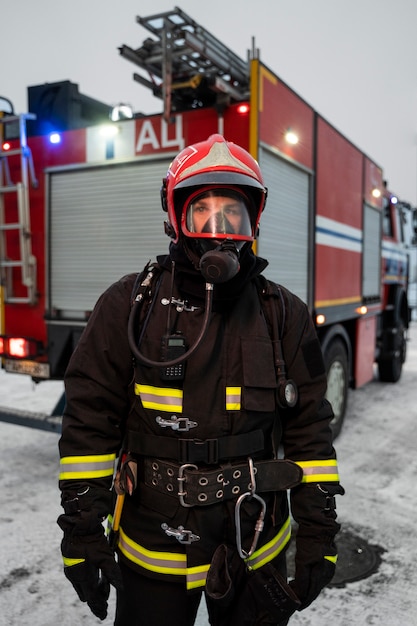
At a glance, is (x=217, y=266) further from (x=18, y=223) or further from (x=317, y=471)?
(x=18, y=223)

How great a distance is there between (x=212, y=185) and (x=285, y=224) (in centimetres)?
261

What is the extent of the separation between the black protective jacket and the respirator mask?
8 cm

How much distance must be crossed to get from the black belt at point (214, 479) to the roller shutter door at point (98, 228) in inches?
98.8

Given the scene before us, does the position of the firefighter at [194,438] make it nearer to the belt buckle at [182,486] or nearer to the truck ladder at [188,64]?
the belt buckle at [182,486]

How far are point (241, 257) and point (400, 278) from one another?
697cm

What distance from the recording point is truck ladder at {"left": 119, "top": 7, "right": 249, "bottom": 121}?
3.37 meters

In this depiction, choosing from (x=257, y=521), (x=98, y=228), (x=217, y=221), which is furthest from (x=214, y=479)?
(x=98, y=228)

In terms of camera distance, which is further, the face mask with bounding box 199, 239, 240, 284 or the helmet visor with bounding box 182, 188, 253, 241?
the helmet visor with bounding box 182, 188, 253, 241

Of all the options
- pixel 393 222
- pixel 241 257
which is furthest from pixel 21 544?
pixel 393 222

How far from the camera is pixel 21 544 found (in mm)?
3004

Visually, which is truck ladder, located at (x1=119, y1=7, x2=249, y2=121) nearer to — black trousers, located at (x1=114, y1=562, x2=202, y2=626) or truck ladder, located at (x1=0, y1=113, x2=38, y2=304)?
truck ladder, located at (x1=0, y1=113, x2=38, y2=304)

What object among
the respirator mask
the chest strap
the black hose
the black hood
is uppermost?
the respirator mask

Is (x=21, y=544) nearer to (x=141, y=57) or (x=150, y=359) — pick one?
(x=150, y=359)

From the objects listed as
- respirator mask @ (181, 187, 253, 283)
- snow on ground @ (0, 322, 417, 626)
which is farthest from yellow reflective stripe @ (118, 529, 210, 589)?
snow on ground @ (0, 322, 417, 626)
